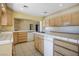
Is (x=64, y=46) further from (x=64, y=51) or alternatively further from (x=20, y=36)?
(x=20, y=36)

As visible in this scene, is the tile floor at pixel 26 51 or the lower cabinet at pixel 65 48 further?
the tile floor at pixel 26 51

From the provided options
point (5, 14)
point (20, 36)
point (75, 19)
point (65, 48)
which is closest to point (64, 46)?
point (65, 48)

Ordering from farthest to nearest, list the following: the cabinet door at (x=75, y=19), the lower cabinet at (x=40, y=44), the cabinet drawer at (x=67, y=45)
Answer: the lower cabinet at (x=40, y=44), the cabinet door at (x=75, y=19), the cabinet drawer at (x=67, y=45)

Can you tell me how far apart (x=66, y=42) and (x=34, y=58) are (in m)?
0.76

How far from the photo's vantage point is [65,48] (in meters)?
1.30

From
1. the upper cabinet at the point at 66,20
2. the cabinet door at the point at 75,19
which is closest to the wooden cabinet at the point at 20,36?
the upper cabinet at the point at 66,20

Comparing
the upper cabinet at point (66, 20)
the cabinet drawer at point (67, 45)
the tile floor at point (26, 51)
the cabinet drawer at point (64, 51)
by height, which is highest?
the upper cabinet at point (66, 20)

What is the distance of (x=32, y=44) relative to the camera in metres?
2.81

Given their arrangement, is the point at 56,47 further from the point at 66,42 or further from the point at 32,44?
the point at 32,44

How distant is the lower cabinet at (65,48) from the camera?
1128 millimetres

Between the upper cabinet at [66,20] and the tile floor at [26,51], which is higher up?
the upper cabinet at [66,20]

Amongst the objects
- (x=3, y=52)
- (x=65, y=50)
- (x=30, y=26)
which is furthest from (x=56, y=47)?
(x=3, y=52)

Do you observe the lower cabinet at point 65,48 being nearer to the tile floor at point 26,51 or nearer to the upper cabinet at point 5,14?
the tile floor at point 26,51

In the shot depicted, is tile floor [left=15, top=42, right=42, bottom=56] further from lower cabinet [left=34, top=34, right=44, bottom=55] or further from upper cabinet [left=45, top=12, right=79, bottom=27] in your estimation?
upper cabinet [left=45, top=12, right=79, bottom=27]
